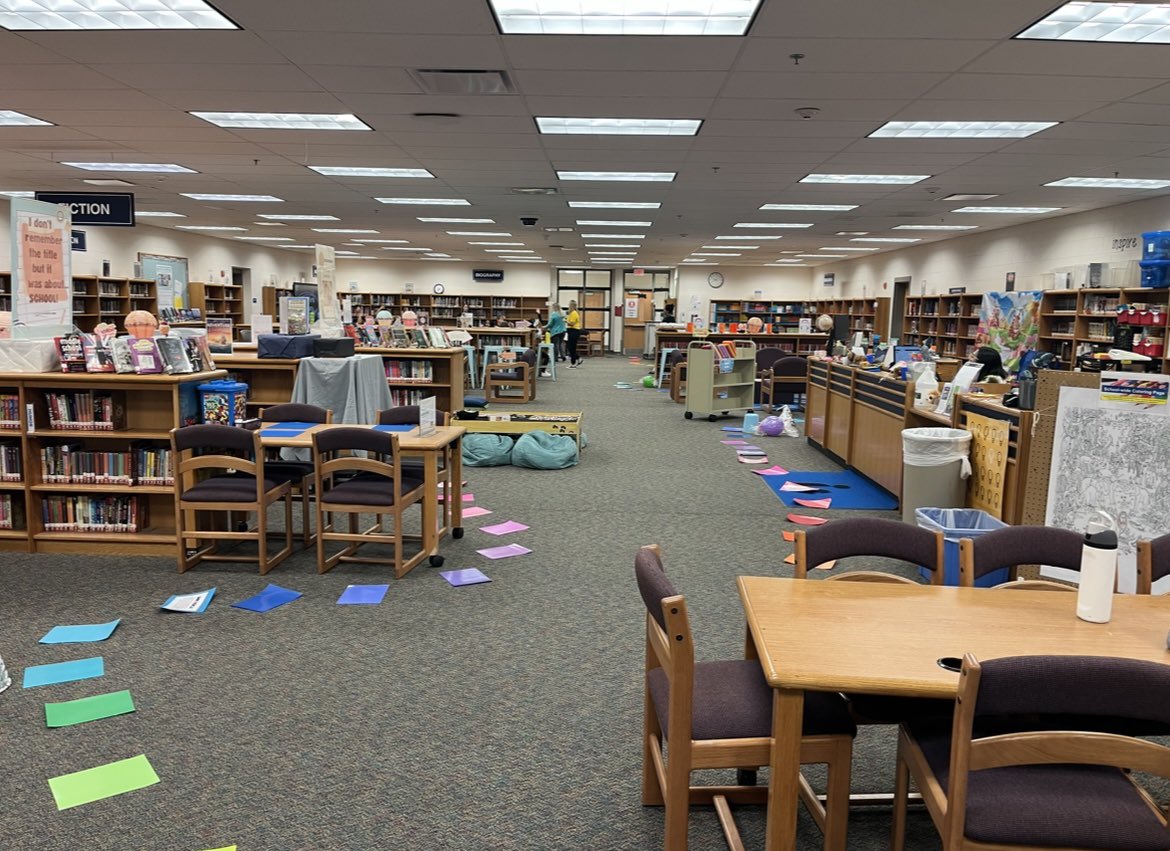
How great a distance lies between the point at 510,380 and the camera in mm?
13430

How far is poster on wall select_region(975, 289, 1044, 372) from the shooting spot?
1164 cm

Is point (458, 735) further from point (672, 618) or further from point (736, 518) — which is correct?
point (736, 518)

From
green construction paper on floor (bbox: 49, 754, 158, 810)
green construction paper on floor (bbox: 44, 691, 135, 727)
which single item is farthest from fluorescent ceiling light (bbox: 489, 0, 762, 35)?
green construction paper on floor (bbox: 49, 754, 158, 810)

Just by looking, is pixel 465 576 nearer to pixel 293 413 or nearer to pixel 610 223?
pixel 293 413

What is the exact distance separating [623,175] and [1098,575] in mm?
8036

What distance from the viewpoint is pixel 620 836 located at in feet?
7.90

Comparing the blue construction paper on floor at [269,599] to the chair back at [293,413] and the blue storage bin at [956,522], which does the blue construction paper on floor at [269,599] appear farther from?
the blue storage bin at [956,522]

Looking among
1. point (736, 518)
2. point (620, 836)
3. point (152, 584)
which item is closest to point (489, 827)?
point (620, 836)

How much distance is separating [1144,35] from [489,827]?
206 inches

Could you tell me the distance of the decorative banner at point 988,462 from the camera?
477 cm

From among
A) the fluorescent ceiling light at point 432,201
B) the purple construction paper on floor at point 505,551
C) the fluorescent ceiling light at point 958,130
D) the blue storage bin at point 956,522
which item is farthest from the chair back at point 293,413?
the fluorescent ceiling light at point 432,201

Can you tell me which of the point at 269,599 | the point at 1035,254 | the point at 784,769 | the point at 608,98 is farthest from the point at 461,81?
the point at 1035,254

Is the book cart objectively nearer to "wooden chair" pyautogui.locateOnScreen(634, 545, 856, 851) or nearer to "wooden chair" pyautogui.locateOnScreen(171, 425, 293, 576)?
"wooden chair" pyautogui.locateOnScreen(171, 425, 293, 576)

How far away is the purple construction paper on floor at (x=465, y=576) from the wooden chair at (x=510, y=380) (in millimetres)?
8392
